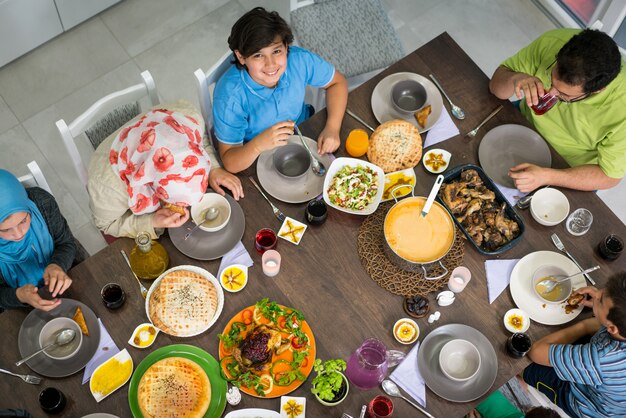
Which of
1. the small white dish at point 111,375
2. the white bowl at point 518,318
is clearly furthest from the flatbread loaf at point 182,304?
the white bowl at point 518,318

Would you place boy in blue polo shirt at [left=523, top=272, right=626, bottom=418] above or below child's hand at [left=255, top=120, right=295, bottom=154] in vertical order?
below

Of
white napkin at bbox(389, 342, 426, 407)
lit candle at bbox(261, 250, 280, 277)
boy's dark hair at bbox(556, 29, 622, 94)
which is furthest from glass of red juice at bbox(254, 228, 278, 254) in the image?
boy's dark hair at bbox(556, 29, 622, 94)

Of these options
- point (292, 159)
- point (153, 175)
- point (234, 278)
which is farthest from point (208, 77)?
point (234, 278)

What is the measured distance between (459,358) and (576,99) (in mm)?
1060

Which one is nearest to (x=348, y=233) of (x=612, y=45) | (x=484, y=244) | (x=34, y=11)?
(x=484, y=244)

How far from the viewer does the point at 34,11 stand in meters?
3.45

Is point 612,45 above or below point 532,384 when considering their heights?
above

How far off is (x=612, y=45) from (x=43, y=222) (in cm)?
213

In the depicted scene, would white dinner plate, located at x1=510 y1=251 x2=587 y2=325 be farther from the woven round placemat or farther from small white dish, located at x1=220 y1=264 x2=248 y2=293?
small white dish, located at x1=220 y1=264 x2=248 y2=293

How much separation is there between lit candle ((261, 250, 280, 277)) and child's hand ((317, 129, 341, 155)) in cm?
45

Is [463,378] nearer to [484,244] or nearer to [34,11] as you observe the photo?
[484,244]

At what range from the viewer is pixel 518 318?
2.17 meters

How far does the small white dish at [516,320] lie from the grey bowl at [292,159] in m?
0.90

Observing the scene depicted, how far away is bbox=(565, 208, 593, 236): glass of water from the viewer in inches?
91.5
